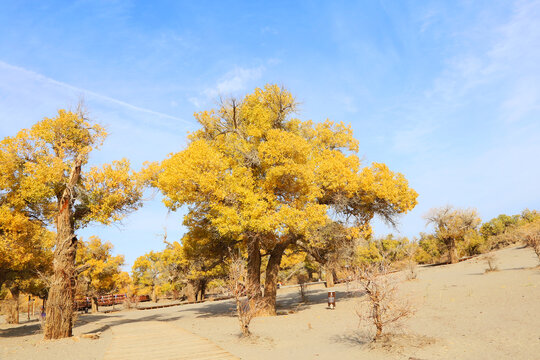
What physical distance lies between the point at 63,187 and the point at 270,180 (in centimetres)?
970

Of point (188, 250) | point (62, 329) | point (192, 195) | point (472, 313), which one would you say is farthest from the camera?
point (188, 250)

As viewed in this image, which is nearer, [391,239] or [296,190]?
[296,190]

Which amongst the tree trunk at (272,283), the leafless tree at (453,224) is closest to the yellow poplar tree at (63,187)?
the tree trunk at (272,283)

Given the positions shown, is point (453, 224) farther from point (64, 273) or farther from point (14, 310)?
point (14, 310)

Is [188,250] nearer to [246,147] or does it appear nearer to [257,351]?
[246,147]

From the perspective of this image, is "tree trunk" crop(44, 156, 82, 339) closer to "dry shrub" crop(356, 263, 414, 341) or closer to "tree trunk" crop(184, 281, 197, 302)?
"dry shrub" crop(356, 263, 414, 341)

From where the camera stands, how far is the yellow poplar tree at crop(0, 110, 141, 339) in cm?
1418

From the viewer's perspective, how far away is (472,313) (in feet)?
34.9

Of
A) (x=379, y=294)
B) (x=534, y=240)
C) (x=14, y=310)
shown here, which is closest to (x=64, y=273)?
(x=379, y=294)

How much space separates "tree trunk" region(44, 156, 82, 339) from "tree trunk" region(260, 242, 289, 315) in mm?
8661

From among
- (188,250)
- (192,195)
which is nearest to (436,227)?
(188,250)

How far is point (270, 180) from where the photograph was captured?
1577 cm

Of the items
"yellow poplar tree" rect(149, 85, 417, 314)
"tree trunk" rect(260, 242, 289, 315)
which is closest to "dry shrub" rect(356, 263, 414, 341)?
"yellow poplar tree" rect(149, 85, 417, 314)

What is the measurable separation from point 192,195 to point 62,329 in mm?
7504
